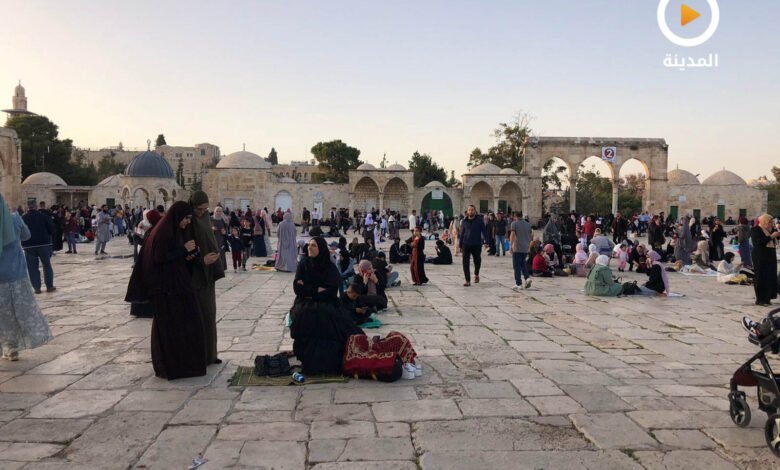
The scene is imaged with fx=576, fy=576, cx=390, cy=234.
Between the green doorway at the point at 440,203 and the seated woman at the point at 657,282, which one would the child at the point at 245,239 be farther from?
the green doorway at the point at 440,203

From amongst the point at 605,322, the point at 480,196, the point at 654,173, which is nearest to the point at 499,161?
the point at 480,196

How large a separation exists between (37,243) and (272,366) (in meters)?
6.39

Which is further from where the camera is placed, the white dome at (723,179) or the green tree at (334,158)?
the green tree at (334,158)

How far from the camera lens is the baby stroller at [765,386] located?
3150 millimetres

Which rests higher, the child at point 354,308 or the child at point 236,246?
the child at point 236,246

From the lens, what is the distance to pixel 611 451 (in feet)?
10.7

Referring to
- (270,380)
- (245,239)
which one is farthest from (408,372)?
(245,239)

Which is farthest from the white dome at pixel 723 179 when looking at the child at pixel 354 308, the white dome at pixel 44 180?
the white dome at pixel 44 180

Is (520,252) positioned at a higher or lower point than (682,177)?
lower

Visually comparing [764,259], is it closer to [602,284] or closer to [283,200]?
[602,284]

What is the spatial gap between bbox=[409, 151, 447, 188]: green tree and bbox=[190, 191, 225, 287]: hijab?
4355 cm

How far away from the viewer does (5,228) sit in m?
5.00

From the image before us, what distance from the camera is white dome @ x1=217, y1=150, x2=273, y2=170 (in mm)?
31797

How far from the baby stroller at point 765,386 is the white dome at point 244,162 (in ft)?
98.3
